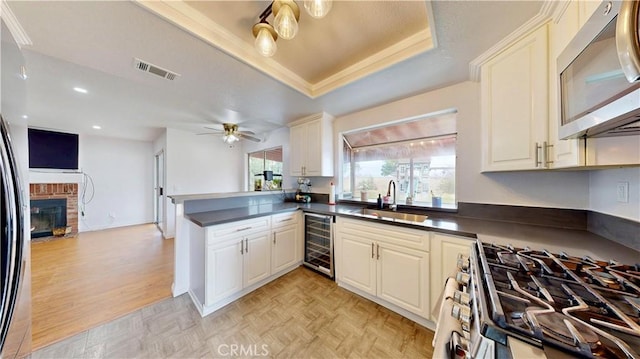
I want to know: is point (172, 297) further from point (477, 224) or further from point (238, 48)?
point (477, 224)

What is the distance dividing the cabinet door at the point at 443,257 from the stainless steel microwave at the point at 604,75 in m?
0.90

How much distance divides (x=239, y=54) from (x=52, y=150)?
19.0 ft

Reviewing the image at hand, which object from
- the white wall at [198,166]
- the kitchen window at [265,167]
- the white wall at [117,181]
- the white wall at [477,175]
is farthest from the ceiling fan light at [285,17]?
the white wall at [117,181]

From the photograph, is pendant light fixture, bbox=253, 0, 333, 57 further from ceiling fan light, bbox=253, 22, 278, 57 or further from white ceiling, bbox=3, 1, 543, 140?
white ceiling, bbox=3, 1, 543, 140

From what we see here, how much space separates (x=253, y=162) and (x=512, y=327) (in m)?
5.50

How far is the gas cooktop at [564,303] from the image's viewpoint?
0.48 meters

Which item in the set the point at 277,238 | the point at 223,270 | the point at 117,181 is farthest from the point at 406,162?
the point at 117,181

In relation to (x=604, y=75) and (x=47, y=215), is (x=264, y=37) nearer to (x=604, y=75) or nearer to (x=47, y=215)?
(x=604, y=75)

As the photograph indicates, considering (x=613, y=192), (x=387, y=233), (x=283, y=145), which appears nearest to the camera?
(x=613, y=192)

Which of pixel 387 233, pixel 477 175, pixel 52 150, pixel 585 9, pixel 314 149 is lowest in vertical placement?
pixel 387 233

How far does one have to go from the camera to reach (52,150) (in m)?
4.18

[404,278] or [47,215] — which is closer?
[404,278]

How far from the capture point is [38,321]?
1694mm

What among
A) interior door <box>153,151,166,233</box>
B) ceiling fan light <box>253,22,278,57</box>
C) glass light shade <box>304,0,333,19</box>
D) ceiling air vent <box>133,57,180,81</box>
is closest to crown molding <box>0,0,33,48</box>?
ceiling air vent <box>133,57,180,81</box>
